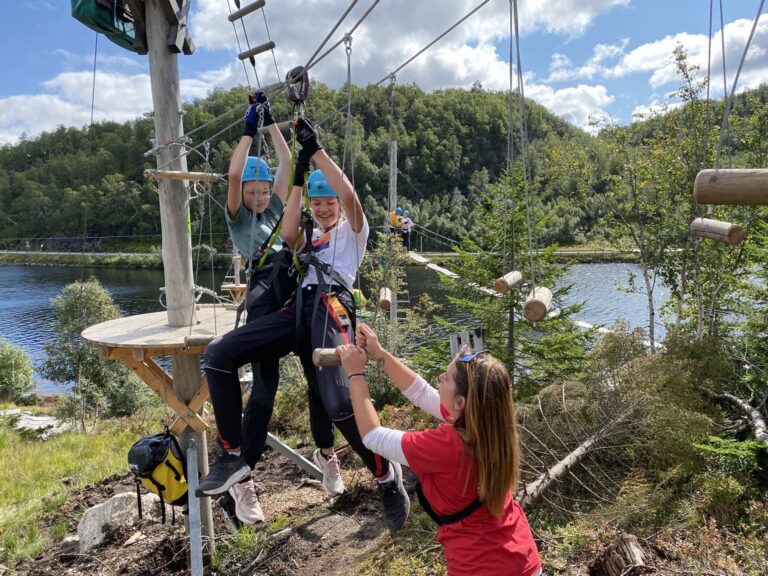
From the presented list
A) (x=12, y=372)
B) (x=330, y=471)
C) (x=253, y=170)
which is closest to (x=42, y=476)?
(x=330, y=471)

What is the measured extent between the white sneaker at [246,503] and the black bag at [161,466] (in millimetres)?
610

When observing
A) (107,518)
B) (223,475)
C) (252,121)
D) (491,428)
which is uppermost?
(252,121)

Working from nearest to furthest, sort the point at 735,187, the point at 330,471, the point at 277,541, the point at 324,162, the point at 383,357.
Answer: the point at 735,187 < the point at 383,357 < the point at 324,162 < the point at 330,471 < the point at 277,541

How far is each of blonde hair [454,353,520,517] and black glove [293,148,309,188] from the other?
4.69 feet

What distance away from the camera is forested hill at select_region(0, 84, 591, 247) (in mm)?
46000

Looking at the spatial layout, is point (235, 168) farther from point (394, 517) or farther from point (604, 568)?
point (604, 568)

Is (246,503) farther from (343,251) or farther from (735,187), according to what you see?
(735,187)

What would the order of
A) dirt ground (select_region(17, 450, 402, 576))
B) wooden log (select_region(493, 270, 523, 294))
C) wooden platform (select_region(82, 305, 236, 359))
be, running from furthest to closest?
dirt ground (select_region(17, 450, 402, 576)) < wooden log (select_region(493, 270, 523, 294)) < wooden platform (select_region(82, 305, 236, 359))

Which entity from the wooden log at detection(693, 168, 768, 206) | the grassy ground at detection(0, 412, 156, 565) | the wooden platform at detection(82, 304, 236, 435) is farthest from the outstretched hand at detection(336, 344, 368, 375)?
the grassy ground at detection(0, 412, 156, 565)

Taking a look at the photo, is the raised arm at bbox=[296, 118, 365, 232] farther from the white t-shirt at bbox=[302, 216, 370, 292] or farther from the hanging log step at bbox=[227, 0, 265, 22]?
the hanging log step at bbox=[227, 0, 265, 22]

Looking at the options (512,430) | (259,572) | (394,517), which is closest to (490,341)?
(259,572)

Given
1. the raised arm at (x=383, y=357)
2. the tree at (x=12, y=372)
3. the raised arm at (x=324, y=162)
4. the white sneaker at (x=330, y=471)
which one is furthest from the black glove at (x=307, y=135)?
the tree at (x=12, y=372)

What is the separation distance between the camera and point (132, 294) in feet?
132

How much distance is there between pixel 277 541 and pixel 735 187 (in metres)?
3.66
